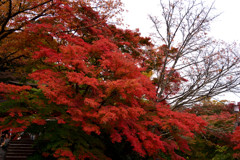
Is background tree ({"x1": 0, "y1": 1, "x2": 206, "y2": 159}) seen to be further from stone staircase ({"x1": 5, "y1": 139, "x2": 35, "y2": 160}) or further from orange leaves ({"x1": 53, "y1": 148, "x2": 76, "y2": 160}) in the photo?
stone staircase ({"x1": 5, "y1": 139, "x2": 35, "y2": 160})

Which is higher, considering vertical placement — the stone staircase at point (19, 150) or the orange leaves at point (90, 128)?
the orange leaves at point (90, 128)

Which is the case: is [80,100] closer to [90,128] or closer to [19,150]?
[90,128]

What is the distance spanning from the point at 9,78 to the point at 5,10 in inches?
138

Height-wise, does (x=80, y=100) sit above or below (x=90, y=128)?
above

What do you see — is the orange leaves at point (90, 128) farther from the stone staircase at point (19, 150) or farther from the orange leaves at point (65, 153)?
the stone staircase at point (19, 150)

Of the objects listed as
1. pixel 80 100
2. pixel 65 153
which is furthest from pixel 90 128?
pixel 65 153

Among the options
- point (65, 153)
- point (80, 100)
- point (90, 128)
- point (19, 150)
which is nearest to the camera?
point (90, 128)

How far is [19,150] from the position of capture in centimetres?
1094

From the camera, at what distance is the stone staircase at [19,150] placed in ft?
32.9

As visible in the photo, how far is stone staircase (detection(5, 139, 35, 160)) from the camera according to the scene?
32.9ft

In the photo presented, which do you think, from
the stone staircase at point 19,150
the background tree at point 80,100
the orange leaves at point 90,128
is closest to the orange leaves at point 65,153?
the background tree at point 80,100

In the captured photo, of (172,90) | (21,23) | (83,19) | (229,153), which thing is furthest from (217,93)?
(21,23)

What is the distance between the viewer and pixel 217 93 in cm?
893

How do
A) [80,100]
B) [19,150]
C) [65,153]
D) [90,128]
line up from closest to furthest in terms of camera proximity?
[90,128]
[65,153]
[80,100]
[19,150]
